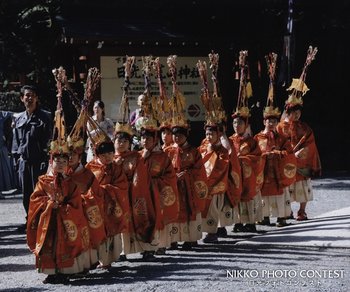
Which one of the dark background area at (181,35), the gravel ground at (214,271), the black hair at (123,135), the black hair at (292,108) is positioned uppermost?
the dark background area at (181,35)

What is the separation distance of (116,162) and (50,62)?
9.31 metres

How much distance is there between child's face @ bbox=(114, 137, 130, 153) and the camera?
7.05m

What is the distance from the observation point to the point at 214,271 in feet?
21.2

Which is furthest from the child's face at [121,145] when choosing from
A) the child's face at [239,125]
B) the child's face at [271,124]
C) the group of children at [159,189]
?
the child's face at [271,124]

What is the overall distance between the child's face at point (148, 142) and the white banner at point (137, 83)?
6762 millimetres

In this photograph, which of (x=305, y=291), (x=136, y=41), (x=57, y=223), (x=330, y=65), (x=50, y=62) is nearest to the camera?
(x=305, y=291)

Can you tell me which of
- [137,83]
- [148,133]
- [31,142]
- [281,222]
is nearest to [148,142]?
[148,133]

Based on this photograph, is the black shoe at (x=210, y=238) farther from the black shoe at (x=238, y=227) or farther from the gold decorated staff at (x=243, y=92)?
the gold decorated staff at (x=243, y=92)

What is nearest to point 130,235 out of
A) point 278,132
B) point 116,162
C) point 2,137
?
point 116,162

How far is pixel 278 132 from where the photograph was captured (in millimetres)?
9523

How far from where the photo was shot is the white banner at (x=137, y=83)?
14.5m

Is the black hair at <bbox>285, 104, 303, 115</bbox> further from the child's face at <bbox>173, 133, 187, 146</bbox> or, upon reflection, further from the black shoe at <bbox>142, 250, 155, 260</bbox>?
the black shoe at <bbox>142, 250, 155, 260</bbox>

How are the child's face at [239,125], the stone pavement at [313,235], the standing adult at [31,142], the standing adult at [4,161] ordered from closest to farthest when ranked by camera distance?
the stone pavement at [313,235] → the standing adult at [31,142] → the child's face at [239,125] → the standing adult at [4,161]

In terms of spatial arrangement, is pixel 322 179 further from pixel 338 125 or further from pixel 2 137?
pixel 2 137
